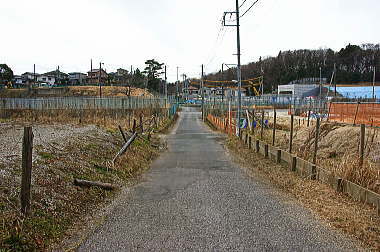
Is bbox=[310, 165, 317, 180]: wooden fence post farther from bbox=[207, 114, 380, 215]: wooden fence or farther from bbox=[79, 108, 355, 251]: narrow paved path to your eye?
bbox=[79, 108, 355, 251]: narrow paved path

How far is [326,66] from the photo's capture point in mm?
105062

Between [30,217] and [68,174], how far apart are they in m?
2.37

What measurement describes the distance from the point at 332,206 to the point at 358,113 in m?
14.4

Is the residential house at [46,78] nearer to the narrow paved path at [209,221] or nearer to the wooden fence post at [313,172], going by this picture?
the narrow paved path at [209,221]

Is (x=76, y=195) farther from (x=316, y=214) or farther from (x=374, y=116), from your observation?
(x=374, y=116)

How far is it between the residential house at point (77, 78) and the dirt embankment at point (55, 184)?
8385 centimetres

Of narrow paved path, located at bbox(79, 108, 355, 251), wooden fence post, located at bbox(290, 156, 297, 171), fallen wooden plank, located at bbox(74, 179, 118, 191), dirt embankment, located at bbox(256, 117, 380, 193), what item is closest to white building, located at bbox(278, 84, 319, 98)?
dirt embankment, located at bbox(256, 117, 380, 193)

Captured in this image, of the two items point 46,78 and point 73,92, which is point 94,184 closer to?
point 73,92

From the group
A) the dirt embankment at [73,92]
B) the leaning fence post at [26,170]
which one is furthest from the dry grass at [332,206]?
the dirt embankment at [73,92]

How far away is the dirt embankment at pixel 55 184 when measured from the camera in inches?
169

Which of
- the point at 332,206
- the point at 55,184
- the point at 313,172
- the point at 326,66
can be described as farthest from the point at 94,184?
the point at 326,66

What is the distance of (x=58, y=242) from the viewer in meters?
4.38

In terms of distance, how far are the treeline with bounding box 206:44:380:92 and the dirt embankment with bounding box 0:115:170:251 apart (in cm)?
8230

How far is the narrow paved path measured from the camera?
4.37 meters
